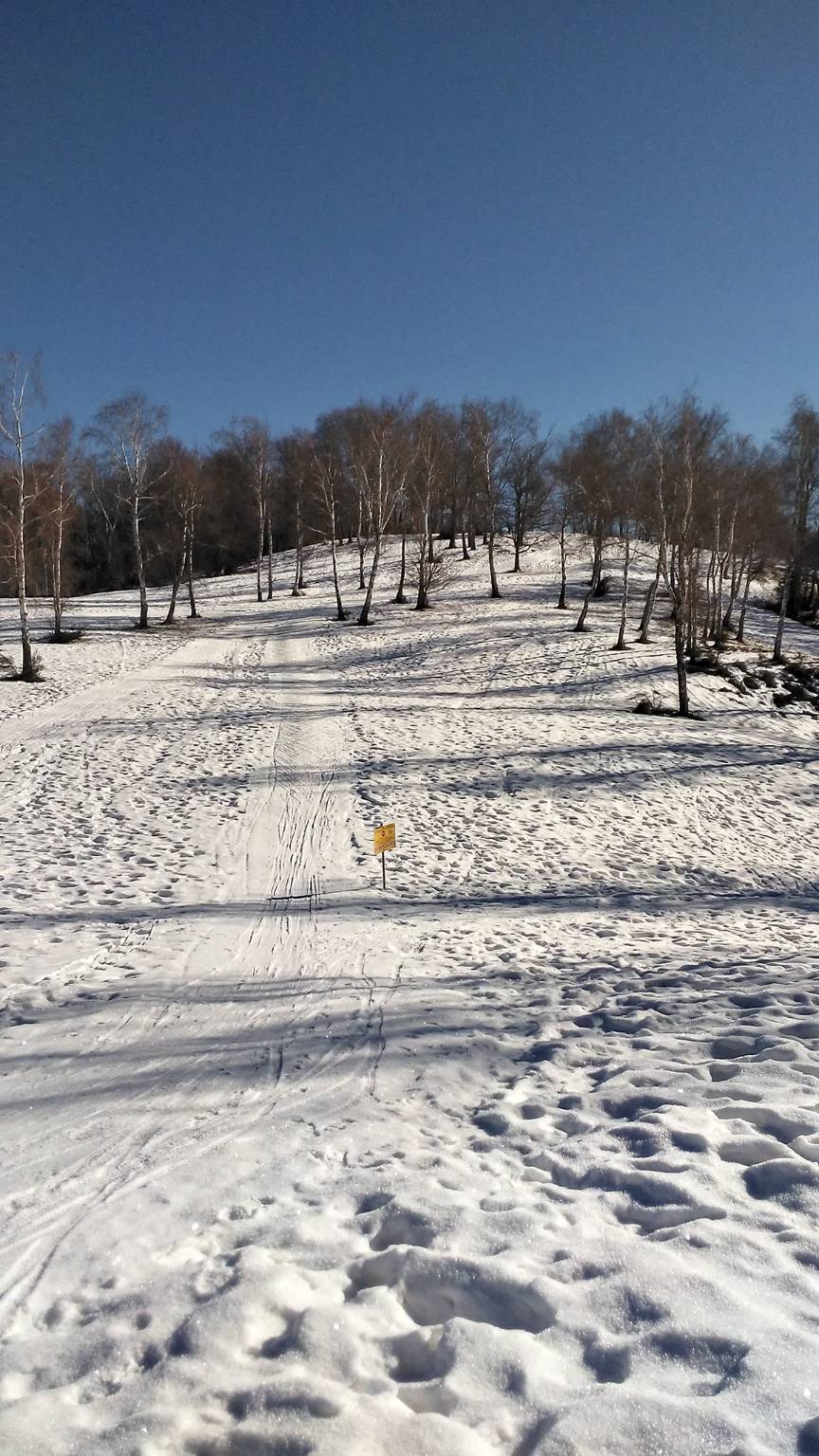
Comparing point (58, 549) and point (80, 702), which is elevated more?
point (58, 549)

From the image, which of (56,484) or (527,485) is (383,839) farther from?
A: (527,485)

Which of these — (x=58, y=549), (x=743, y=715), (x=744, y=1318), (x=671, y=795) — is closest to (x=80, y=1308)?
(x=744, y=1318)

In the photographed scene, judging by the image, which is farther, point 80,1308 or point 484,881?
point 484,881

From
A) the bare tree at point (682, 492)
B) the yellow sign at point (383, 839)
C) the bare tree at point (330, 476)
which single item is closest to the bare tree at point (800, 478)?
the bare tree at point (682, 492)

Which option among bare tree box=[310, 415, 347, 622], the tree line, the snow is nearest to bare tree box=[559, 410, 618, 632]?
the tree line

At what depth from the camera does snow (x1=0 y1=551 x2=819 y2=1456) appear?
9.04 feet

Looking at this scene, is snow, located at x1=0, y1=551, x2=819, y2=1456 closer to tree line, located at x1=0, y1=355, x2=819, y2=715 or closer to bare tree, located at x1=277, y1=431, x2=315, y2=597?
tree line, located at x1=0, y1=355, x2=819, y2=715

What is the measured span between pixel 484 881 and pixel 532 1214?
671cm

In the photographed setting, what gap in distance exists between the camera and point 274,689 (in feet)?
72.6

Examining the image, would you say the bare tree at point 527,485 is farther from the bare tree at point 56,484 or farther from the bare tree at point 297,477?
the bare tree at point 56,484

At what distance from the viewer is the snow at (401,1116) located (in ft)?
9.04

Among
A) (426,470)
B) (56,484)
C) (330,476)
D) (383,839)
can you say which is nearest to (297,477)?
(330,476)

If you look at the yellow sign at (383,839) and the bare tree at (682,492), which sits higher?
the bare tree at (682,492)

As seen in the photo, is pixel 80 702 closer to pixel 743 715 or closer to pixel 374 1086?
pixel 374 1086
